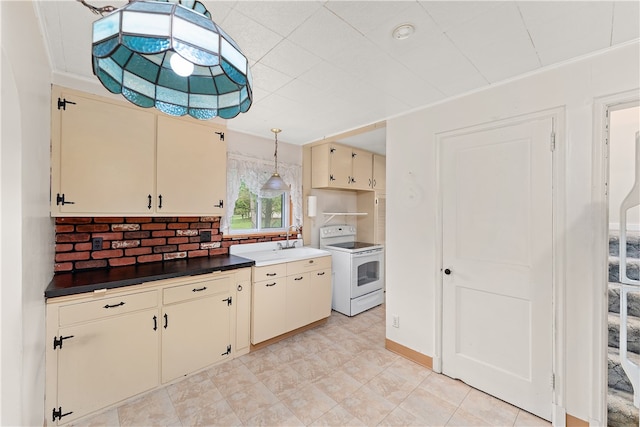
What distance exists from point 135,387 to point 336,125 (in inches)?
116

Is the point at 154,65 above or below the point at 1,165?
above

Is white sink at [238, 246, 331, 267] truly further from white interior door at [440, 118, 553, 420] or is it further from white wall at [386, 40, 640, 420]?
white interior door at [440, 118, 553, 420]

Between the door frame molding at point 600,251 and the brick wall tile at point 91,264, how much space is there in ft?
11.6

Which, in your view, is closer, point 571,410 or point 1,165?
point 1,165

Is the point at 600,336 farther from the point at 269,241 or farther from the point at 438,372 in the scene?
the point at 269,241

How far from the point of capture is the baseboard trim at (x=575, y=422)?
1643 millimetres

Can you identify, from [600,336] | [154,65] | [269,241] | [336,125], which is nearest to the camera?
[154,65]

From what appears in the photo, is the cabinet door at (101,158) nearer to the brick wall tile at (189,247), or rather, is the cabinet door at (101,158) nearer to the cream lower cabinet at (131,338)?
the brick wall tile at (189,247)

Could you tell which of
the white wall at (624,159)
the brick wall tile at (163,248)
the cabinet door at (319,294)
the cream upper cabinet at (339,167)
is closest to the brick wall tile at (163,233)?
the brick wall tile at (163,248)

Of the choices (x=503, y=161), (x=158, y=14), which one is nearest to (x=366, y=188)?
(x=503, y=161)

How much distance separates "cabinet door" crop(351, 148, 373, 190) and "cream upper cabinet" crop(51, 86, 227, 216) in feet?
6.29

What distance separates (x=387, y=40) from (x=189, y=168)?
195 centimetres

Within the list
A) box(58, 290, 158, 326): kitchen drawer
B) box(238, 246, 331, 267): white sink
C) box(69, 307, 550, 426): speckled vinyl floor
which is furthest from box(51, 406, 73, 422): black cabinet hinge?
box(238, 246, 331, 267): white sink

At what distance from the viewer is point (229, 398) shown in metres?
2.01
